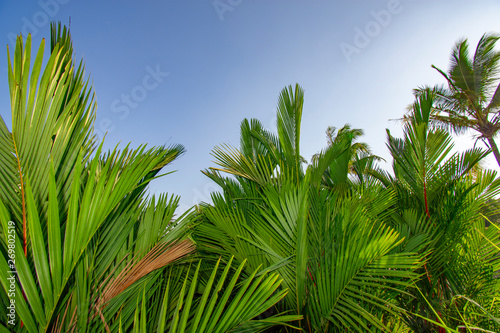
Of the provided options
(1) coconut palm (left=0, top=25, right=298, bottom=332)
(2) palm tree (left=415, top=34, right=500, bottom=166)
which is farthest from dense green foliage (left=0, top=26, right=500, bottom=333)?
(2) palm tree (left=415, top=34, right=500, bottom=166)

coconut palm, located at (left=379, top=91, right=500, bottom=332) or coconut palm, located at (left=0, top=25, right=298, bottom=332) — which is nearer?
coconut palm, located at (left=0, top=25, right=298, bottom=332)

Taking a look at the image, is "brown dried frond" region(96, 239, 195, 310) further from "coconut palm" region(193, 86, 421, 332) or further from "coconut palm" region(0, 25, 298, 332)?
"coconut palm" region(193, 86, 421, 332)

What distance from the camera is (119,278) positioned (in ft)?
3.57

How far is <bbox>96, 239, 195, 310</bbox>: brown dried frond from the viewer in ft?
3.36

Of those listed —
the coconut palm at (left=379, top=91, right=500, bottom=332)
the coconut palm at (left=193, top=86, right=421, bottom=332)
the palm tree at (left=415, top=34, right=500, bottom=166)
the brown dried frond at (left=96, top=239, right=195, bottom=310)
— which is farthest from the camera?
the palm tree at (left=415, top=34, right=500, bottom=166)

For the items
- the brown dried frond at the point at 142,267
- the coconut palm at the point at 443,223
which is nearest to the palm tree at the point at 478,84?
the coconut palm at the point at 443,223

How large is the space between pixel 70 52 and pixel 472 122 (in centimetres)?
1080

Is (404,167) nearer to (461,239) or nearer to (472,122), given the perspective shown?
(461,239)

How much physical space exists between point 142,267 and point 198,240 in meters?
1.08

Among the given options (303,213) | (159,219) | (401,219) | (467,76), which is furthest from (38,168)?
(467,76)

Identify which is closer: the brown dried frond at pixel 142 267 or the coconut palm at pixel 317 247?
the brown dried frond at pixel 142 267

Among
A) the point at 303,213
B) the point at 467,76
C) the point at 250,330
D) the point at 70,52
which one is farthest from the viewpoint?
the point at 467,76

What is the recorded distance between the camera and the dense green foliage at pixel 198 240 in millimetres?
768

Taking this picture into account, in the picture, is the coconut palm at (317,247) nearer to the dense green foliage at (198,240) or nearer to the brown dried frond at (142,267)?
the dense green foliage at (198,240)
